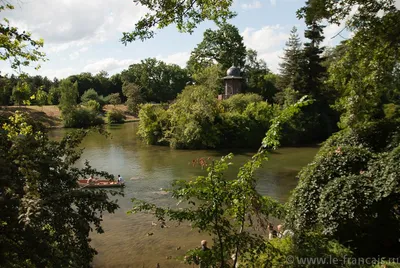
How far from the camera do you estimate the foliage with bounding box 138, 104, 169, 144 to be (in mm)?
31938

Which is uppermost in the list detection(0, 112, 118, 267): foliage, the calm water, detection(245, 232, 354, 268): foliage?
detection(0, 112, 118, 267): foliage

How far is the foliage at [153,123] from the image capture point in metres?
31.9

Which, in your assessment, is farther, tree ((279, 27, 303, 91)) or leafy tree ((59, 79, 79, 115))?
leafy tree ((59, 79, 79, 115))

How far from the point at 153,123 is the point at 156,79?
42968 millimetres

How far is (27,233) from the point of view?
130 inches

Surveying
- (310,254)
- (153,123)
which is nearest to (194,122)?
(153,123)

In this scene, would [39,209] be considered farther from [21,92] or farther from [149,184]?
[149,184]

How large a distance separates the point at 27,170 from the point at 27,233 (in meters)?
0.70

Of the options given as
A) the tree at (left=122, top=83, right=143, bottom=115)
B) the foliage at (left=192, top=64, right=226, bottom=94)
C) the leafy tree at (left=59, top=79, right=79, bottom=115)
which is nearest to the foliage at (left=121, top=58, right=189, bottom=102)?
the tree at (left=122, top=83, right=143, bottom=115)

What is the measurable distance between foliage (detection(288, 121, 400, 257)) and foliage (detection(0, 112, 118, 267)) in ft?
18.0

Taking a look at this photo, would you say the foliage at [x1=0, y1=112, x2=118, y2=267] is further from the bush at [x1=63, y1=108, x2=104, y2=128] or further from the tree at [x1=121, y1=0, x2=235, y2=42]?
the bush at [x1=63, y1=108, x2=104, y2=128]

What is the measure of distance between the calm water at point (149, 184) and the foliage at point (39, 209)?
681 cm

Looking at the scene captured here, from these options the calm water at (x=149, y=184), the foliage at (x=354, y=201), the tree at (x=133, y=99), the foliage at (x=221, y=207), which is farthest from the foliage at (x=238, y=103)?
the tree at (x=133, y=99)

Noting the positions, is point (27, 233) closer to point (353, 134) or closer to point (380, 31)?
point (380, 31)
